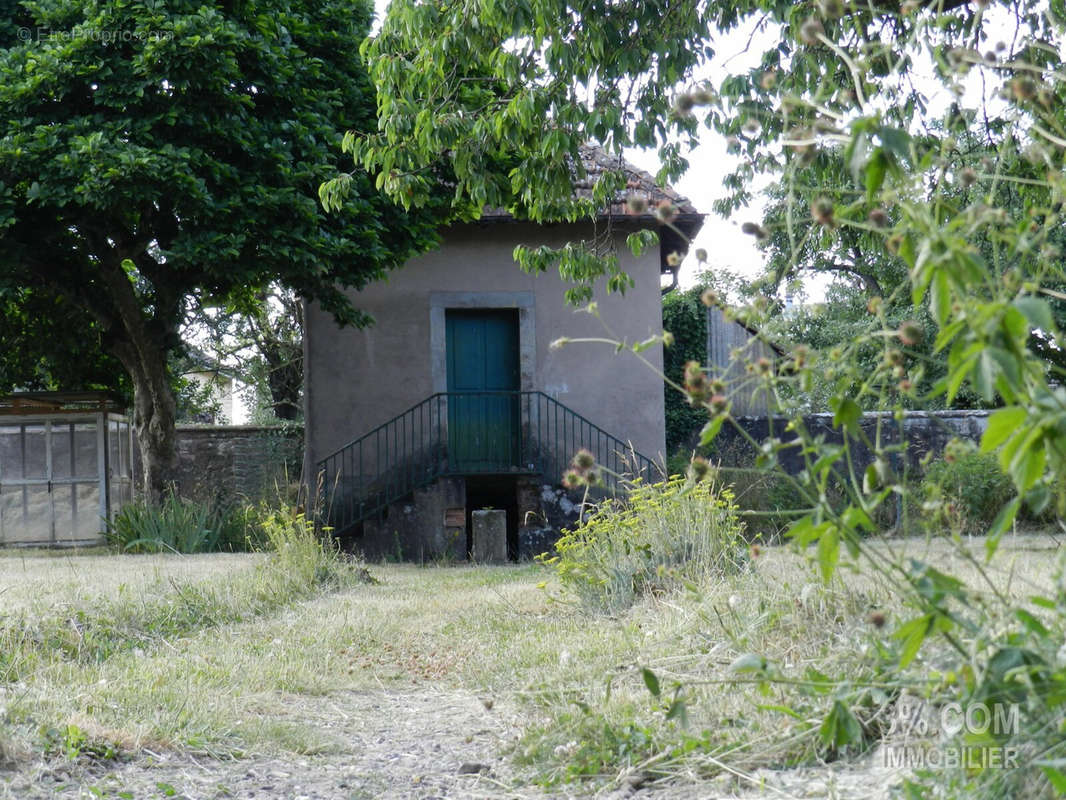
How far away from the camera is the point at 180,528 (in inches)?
454

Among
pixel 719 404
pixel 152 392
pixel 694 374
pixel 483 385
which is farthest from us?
pixel 483 385

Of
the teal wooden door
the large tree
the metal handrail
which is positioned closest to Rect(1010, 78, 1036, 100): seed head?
the large tree

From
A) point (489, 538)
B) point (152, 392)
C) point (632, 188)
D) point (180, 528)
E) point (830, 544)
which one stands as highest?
point (632, 188)

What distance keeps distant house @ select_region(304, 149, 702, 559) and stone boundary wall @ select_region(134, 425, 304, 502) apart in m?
1.85

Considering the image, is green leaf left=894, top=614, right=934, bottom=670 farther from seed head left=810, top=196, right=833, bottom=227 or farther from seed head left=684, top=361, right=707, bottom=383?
seed head left=810, top=196, right=833, bottom=227

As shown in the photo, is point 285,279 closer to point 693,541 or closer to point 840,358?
point 693,541

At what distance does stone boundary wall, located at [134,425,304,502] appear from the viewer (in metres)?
14.9

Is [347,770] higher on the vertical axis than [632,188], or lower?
lower

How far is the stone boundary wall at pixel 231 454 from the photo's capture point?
1495 cm

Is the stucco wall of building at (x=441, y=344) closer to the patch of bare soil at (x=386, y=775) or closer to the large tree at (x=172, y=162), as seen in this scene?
the large tree at (x=172, y=162)

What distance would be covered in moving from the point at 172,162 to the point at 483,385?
5194 mm

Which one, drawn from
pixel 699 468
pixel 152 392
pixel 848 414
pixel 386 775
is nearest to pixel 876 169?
pixel 848 414

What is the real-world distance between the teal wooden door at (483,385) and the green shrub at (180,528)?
8.89 feet

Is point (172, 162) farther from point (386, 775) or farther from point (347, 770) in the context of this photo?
point (386, 775)
